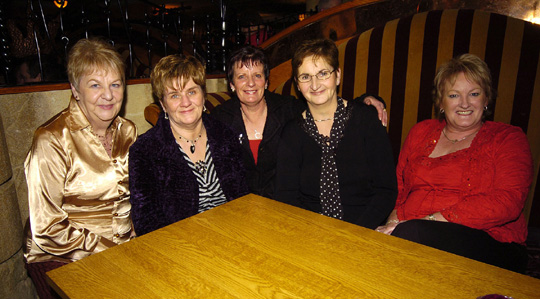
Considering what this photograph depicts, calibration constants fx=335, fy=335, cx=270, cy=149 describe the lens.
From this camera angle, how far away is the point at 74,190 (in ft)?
5.40

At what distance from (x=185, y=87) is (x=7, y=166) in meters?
0.95

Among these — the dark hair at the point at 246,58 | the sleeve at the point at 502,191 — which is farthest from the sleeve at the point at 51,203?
the sleeve at the point at 502,191

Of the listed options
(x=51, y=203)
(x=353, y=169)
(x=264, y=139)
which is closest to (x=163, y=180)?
(x=51, y=203)

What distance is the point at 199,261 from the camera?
108 cm

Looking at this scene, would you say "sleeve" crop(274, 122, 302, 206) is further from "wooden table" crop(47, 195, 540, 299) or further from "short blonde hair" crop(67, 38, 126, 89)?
"short blonde hair" crop(67, 38, 126, 89)

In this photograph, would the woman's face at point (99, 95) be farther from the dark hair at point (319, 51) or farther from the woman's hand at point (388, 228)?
the woman's hand at point (388, 228)

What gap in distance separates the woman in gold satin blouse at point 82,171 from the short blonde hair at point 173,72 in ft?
0.61

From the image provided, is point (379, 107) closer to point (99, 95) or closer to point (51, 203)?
point (99, 95)

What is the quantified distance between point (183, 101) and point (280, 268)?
1.13 meters

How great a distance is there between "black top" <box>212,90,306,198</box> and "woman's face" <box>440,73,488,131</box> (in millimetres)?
925

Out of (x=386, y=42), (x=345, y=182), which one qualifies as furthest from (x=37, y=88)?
(x=386, y=42)

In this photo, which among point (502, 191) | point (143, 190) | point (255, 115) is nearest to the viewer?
point (502, 191)

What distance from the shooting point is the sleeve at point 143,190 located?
173 cm

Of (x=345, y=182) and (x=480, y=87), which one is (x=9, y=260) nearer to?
(x=345, y=182)
